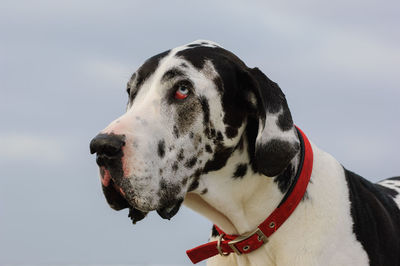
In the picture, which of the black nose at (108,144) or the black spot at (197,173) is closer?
the black nose at (108,144)

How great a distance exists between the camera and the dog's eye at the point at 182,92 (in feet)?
17.5

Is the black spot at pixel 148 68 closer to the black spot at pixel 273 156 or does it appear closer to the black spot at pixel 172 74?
the black spot at pixel 172 74

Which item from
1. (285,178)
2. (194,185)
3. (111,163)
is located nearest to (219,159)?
(194,185)

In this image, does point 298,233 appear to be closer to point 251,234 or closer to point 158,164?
point 251,234

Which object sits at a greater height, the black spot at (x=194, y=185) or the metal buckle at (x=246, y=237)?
the black spot at (x=194, y=185)

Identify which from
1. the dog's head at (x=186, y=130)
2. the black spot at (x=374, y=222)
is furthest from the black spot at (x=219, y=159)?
the black spot at (x=374, y=222)

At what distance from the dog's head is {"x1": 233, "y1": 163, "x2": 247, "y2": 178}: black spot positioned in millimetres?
67

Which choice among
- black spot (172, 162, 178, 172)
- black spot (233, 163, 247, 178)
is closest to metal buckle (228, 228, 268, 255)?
black spot (233, 163, 247, 178)

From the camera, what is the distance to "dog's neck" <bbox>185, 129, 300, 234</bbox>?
217 inches

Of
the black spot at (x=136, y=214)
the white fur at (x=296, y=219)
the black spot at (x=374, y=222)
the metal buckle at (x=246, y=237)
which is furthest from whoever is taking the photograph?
the black spot at (x=374, y=222)

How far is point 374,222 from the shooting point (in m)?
5.95

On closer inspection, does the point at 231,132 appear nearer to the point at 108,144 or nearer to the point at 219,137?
the point at 219,137

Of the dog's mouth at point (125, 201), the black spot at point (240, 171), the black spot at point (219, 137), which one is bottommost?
the dog's mouth at point (125, 201)

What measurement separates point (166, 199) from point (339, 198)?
4.91 ft
